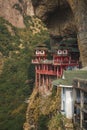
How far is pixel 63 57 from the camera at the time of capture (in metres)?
55.2

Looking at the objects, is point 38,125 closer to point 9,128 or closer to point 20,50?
point 9,128

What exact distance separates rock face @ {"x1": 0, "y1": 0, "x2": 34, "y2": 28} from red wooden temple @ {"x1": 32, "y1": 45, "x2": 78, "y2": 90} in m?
55.8

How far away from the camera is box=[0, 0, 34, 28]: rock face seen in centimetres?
11950

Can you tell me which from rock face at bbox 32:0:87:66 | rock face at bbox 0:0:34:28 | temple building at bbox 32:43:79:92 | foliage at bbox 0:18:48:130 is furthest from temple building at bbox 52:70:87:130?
rock face at bbox 0:0:34:28

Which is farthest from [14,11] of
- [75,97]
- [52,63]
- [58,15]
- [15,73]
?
[75,97]

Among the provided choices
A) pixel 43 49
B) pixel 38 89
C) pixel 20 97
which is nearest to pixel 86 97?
pixel 38 89

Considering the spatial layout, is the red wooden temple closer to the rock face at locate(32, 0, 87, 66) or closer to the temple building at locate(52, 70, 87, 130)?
the rock face at locate(32, 0, 87, 66)

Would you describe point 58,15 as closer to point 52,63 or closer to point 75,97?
point 52,63

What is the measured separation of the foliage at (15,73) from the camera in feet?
216

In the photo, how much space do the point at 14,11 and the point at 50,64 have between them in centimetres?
6608

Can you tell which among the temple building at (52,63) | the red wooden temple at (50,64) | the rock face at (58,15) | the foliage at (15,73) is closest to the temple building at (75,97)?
the rock face at (58,15)

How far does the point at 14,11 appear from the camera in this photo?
398 feet

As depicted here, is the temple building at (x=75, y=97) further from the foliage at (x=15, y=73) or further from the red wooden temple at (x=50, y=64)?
the foliage at (x=15, y=73)

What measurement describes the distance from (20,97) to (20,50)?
89.6 ft
